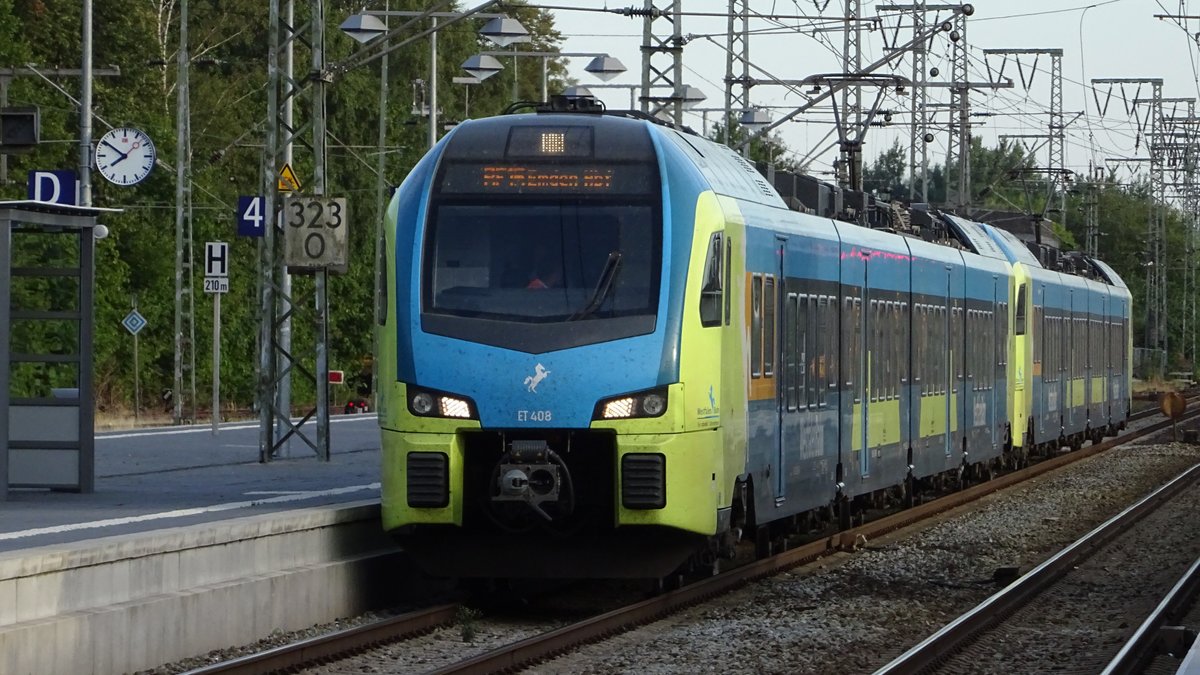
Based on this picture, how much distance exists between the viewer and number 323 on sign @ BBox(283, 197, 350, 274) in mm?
23266

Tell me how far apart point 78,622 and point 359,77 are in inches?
2739

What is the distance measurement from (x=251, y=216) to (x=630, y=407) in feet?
40.3

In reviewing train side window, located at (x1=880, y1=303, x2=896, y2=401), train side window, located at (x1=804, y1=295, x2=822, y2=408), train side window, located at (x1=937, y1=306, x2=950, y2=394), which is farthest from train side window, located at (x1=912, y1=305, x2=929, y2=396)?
train side window, located at (x1=804, y1=295, x2=822, y2=408)

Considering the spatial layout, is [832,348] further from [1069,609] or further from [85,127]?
[85,127]

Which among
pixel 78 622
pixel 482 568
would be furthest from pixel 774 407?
pixel 78 622

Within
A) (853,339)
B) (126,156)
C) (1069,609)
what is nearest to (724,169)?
(1069,609)

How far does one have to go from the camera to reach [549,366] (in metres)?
14.0

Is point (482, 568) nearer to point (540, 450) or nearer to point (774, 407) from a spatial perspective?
point (540, 450)

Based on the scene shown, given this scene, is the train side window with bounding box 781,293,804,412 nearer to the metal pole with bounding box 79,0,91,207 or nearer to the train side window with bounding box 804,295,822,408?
the train side window with bounding box 804,295,822,408

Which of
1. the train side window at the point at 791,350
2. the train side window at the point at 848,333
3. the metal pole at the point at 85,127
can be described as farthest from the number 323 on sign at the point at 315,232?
the metal pole at the point at 85,127

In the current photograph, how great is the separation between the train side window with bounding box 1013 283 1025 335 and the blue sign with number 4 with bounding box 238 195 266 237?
1127 centimetres

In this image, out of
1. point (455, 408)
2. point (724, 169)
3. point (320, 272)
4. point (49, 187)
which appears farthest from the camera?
point (49, 187)

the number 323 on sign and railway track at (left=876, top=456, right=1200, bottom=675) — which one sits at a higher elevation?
the number 323 on sign

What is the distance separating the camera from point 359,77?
261ft
